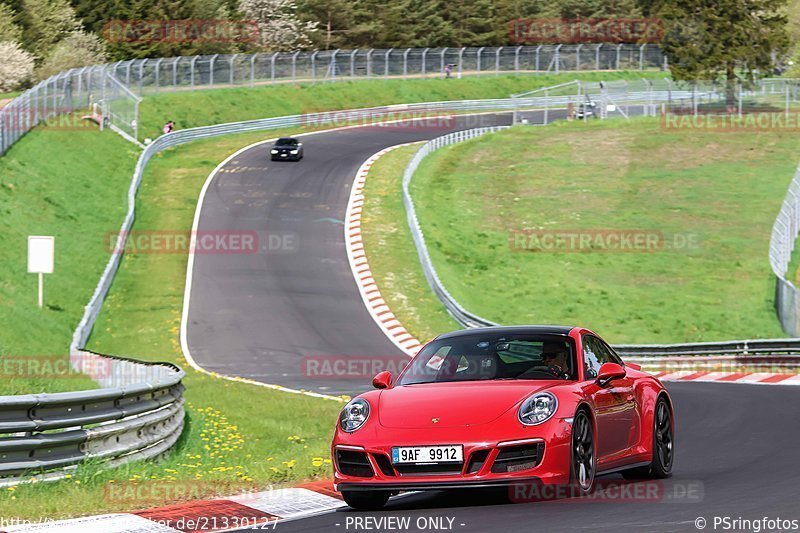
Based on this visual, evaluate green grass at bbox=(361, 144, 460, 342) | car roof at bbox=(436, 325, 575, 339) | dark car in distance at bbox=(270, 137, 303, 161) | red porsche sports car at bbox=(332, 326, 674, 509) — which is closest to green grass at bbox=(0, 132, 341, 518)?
red porsche sports car at bbox=(332, 326, 674, 509)

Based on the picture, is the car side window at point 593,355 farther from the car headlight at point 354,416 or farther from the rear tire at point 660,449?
the car headlight at point 354,416

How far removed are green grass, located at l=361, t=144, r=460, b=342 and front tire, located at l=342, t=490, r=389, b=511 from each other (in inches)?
1013

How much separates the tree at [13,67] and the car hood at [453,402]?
7081cm

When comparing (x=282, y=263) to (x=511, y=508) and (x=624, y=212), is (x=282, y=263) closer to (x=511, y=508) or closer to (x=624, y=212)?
(x=624, y=212)

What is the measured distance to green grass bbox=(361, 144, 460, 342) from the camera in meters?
37.9

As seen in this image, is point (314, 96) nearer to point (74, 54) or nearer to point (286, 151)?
point (74, 54)

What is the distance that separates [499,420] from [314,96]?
252ft

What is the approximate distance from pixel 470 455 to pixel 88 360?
1569 centimetres

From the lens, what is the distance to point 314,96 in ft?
279

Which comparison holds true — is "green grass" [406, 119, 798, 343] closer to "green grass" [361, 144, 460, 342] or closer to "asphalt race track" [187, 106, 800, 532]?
"green grass" [361, 144, 460, 342]

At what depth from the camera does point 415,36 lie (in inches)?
4500

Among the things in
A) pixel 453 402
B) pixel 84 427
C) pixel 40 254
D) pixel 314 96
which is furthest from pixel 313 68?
pixel 453 402

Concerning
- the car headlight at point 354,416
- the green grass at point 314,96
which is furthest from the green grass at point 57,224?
the green grass at point 314,96

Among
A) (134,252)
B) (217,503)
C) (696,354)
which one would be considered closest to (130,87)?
(134,252)
